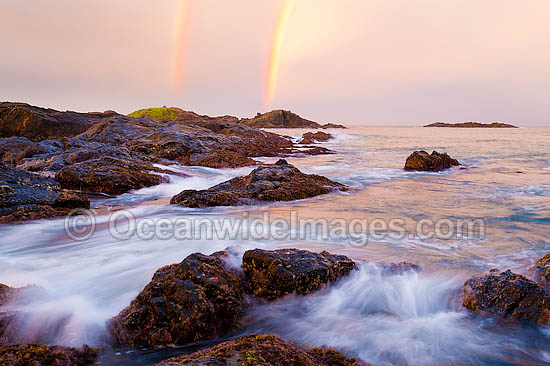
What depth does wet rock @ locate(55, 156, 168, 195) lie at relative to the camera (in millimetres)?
8219

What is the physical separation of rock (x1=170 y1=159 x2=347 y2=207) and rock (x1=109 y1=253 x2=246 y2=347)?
4332mm

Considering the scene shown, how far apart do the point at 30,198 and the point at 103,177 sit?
7.36 feet

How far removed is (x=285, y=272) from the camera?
11.3 ft

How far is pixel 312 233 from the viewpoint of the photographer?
580 cm

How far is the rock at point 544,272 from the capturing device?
367 centimetres

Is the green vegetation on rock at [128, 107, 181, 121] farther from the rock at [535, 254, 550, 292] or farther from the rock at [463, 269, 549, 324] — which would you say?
the rock at [463, 269, 549, 324]

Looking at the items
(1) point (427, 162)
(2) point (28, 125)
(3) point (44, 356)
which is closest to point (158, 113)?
(2) point (28, 125)

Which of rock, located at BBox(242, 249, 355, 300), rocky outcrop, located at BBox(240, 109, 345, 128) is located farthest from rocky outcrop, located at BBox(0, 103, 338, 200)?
rocky outcrop, located at BBox(240, 109, 345, 128)

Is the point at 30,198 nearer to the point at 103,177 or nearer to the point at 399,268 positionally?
the point at 103,177

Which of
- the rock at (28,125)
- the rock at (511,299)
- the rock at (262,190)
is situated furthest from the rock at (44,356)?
the rock at (28,125)

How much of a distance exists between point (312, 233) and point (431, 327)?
111 inches

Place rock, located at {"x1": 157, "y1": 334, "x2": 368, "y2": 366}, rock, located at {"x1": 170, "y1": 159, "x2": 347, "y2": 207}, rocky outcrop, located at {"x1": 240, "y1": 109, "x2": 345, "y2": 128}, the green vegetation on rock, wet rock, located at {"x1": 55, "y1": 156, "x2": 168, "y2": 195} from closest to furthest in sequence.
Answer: rock, located at {"x1": 157, "y1": 334, "x2": 368, "y2": 366}
rock, located at {"x1": 170, "y1": 159, "x2": 347, "y2": 207}
wet rock, located at {"x1": 55, "y1": 156, "x2": 168, "y2": 195}
the green vegetation on rock
rocky outcrop, located at {"x1": 240, "y1": 109, "x2": 345, "y2": 128}

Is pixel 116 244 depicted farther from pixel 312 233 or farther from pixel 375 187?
pixel 375 187

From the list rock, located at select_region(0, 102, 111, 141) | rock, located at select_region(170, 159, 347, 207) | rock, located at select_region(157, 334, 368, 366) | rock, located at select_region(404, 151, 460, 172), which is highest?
rock, located at select_region(0, 102, 111, 141)
